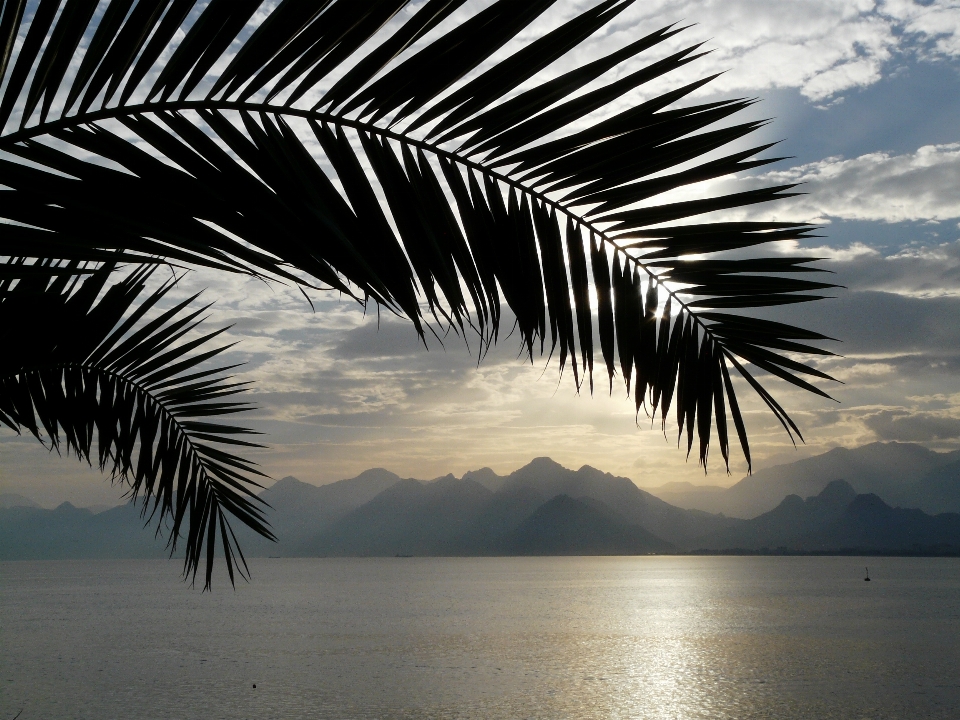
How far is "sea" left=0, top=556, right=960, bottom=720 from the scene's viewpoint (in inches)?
1473

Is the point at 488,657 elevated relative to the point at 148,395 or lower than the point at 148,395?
lower

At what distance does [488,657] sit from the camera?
4978 centimetres

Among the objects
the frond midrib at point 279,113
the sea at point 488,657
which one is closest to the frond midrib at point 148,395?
the frond midrib at point 279,113

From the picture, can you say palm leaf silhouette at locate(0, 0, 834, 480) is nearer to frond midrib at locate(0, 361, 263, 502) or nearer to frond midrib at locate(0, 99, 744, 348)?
frond midrib at locate(0, 99, 744, 348)

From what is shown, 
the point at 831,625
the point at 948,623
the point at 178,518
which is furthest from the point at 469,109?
the point at 948,623

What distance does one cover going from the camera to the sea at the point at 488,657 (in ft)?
123

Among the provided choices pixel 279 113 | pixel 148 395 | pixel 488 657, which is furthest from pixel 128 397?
pixel 488 657

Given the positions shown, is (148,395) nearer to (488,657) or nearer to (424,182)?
(424,182)

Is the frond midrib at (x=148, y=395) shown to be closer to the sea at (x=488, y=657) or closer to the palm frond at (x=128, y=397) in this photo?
the palm frond at (x=128, y=397)

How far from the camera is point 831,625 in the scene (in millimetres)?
64375

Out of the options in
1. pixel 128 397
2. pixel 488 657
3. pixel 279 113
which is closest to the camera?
pixel 279 113

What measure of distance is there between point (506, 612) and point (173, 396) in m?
78.2

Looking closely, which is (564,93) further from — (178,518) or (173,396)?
(178,518)

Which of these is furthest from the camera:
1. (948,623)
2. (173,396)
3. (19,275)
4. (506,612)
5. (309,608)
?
(309,608)
